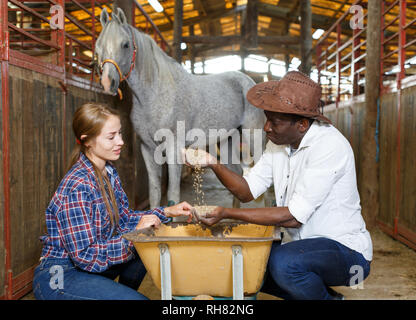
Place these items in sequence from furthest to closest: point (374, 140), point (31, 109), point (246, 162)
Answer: point (246, 162), point (374, 140), point (31, 109)

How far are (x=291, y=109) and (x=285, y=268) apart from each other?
730mm

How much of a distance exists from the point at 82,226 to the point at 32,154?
1.12 m

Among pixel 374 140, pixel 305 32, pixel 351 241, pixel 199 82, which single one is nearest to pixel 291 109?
pixel 351 241

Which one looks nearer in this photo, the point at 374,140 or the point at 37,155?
the point at 37,155

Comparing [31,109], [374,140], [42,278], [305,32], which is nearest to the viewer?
[42,278]

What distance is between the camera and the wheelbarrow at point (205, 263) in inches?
58.5

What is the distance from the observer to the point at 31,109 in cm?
245

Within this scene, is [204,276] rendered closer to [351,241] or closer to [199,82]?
[351,241]

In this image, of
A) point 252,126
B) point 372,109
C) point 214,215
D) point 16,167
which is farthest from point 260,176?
point 372,109

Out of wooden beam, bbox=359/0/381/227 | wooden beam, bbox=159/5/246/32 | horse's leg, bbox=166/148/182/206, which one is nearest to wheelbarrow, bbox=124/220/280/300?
horse's leg, bbox=166/148/182/206

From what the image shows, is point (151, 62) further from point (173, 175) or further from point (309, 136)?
point (309, 136)

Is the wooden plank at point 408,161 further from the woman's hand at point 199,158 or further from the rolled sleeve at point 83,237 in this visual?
the rolled sleeve at point 83,237

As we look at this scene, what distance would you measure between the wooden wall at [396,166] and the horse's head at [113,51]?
2623 mm

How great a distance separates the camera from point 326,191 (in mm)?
1787
